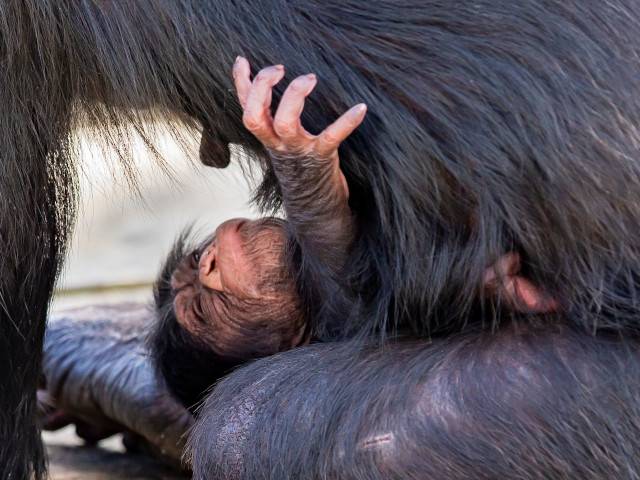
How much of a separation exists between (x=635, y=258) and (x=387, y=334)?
19.2 inches

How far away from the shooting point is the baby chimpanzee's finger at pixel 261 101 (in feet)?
7.41

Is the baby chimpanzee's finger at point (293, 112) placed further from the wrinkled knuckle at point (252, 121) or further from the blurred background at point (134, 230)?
the blurred background at point (134, 230)

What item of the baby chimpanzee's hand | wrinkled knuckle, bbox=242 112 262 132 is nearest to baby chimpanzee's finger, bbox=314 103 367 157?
the baby chimpanzee's hand

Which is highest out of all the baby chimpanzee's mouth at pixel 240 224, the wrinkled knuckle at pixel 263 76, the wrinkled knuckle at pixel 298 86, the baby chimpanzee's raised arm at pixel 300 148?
the wrinkled knuckle at pixel 263 76

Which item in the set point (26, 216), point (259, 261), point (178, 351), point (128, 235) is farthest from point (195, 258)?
point (128, 235)

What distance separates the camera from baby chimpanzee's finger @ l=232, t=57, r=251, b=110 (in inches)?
89.9

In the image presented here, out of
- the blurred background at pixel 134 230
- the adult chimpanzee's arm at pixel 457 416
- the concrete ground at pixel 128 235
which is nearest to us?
the adult chimpanzee's arm at pixel 457 416

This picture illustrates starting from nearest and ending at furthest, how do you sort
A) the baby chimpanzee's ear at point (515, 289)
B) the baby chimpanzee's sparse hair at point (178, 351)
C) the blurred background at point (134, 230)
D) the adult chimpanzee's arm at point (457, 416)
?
the adult chimpanzee's arm at point (457, 416)
the baby chimpanzee's ear at point (515, 289)
the baby chimpanzee's sparse hair at point (178, 351)
the blurred background at point (134, 230)

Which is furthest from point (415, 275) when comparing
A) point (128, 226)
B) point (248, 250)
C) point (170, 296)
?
point (128, 226)

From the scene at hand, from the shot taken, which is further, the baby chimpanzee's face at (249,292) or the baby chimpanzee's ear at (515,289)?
the baby chimpanzee's face at (249,292)

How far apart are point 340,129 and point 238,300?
729mm

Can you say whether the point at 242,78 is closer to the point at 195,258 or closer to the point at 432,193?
the point at 432,193

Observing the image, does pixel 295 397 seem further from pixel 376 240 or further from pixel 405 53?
pixel 405 53

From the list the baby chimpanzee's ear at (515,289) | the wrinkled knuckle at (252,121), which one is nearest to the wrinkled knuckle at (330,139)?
the wrinkled knuckle at (252,121)
